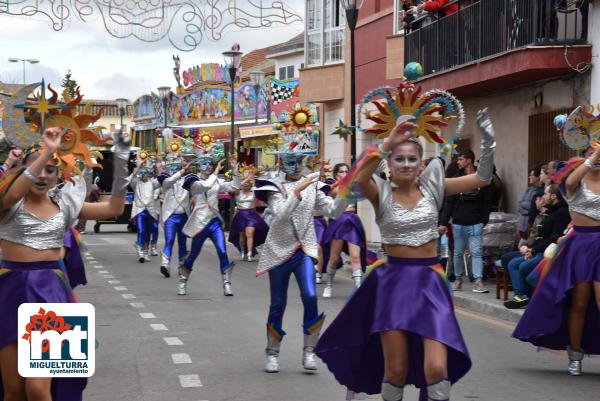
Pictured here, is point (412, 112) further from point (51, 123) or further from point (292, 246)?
point (292, 246)

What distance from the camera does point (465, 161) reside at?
14.7 meters

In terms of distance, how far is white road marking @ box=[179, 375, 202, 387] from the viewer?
28.6ft

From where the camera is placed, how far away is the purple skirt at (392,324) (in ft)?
21.6

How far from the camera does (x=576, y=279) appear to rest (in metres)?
9.10

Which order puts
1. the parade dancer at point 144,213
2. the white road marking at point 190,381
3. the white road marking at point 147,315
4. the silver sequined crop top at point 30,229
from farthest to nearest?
the parade dancer at point 144,213 → the white road marking at point 147,315 → the white road marking at point 190,381 → the silver sequined crop top at point 30,229

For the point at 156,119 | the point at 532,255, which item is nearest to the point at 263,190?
the point at 532,255

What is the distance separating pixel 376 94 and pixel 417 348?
5.93 feet

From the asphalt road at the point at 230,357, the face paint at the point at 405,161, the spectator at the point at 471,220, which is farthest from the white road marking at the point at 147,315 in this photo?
the face paint at the point at 405,161

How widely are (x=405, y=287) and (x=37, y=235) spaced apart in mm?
2155

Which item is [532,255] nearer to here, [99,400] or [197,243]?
[197,243]

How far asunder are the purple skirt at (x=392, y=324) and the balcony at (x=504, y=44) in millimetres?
10277

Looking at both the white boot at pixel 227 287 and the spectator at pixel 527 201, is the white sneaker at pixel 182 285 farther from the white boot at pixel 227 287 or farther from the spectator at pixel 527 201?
the spectator at pixel 527 201

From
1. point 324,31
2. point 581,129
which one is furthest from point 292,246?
point 324,31

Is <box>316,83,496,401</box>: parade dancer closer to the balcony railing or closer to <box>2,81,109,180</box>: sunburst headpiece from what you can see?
<box>2,81,109,180</box>: sunburst headpiece
